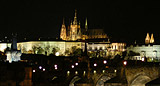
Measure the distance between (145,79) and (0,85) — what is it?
102 feet

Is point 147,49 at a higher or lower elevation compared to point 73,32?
lower

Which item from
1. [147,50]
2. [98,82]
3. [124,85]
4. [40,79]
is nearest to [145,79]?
[124,85]

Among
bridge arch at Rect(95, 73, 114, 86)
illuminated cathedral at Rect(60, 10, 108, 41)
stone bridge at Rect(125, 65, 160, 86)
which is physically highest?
illuminated cathedral at Rect(60, 10, 108, 41)

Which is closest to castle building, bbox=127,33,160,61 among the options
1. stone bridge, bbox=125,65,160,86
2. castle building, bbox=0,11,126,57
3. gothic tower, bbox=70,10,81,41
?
castle building, bbox=0,11,126,57

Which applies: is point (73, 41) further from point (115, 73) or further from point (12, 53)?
point (115, 73)

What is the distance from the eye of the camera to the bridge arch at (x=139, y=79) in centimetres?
4630

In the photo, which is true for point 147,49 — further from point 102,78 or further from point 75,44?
point 102,78

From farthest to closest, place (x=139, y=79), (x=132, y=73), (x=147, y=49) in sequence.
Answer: (x=147, y=49), (x=139, y=79), (x=132, y=73)

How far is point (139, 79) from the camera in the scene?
47875 millimetres

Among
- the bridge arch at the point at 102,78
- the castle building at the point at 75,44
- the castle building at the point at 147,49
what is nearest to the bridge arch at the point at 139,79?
the bridge arch at the point at 102,78

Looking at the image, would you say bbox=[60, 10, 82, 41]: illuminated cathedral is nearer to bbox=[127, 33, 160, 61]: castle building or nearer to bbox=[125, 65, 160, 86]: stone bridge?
bbox=[127, 33, 160, 61]: castle building

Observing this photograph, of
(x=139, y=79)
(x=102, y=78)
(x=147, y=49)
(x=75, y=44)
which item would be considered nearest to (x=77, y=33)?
(x=75, y=44)

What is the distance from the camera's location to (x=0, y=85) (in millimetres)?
17906

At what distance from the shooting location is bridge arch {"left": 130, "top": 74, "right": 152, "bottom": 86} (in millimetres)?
46297
